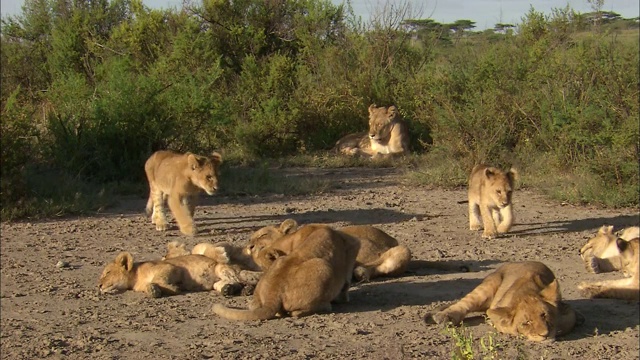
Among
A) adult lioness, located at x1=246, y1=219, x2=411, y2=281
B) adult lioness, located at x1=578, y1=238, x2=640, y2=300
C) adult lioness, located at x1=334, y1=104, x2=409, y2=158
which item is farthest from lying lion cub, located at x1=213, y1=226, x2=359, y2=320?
adult lioness, located at x1=334, y1=104, x2=409, y2=158

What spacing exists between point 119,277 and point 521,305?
353cm

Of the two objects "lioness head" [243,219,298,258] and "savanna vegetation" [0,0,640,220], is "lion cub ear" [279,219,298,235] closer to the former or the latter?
"lioness head" [243,219,298,258]

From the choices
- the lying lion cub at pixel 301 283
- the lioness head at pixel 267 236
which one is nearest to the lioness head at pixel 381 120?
the lioness head at pixel 267 236

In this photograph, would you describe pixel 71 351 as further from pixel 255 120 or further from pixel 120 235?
pixel 255 120

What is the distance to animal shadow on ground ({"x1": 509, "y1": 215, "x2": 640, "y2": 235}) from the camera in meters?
10.6

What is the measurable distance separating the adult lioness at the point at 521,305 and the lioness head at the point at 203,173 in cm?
439

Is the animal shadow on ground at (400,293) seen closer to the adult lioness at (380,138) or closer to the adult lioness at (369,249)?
the adult lioness at (369,249)

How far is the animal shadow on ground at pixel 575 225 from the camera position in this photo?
10.6 m

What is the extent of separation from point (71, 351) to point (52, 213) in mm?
5605

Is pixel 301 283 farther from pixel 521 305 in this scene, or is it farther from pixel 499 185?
pixel 499 185

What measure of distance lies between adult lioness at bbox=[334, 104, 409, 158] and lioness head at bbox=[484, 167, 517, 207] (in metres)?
6.89

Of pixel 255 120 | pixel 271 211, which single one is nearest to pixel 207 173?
pixel 271 211

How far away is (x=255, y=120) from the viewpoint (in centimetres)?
1773

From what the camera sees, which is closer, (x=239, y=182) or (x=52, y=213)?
(x=52, y=213)
